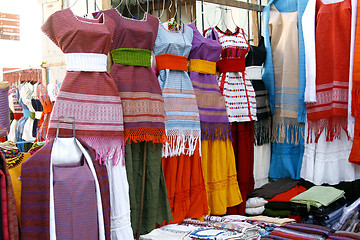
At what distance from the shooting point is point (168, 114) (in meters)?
2.68

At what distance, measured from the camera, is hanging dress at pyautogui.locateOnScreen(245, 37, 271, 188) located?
3449 millimetres

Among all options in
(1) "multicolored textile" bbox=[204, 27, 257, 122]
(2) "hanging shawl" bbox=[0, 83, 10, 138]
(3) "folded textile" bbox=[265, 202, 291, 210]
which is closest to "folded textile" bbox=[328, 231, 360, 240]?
(3) "folded textile" bbox=[265, 202, 291, 210]

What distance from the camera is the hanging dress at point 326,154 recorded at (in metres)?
3.37

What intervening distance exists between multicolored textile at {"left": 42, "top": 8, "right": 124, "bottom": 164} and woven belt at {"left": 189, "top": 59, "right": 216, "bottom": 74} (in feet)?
2.72

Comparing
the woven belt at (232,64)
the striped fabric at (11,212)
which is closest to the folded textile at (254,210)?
the woven belt at (232,64)

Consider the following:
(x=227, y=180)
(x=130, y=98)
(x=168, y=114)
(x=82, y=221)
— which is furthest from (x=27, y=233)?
(x=227, y=180)

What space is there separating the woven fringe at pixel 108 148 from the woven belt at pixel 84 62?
14.7 inches

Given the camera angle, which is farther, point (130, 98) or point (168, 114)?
point (168, 114)

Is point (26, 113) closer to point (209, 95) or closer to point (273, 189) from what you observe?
point (209, 95)

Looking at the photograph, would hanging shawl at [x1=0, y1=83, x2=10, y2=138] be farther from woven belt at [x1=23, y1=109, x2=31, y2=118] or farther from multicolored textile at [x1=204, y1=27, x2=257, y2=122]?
woven belt at [x1=23, y1=109, x2=31, y2=118]

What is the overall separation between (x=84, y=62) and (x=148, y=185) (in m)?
0.86

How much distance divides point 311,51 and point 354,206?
130cm

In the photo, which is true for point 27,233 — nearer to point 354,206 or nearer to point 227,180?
point 227,180

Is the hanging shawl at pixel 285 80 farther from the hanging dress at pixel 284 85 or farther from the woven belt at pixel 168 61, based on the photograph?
the woven belt at pixel 168 61
